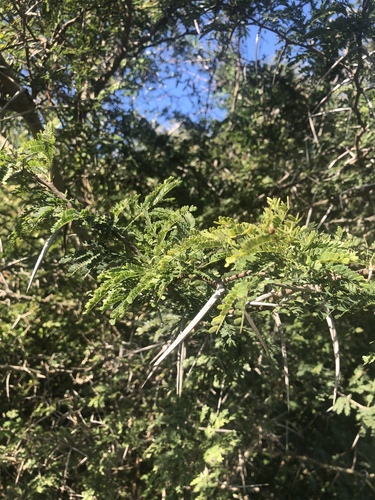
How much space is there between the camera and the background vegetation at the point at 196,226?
2.13 metres

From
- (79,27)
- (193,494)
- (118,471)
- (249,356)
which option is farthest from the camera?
(118,471)

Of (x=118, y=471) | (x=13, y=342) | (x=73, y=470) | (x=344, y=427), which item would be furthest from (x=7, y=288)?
(x=344, y=427)

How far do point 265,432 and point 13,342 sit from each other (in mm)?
1667

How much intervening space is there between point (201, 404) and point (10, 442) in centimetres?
121

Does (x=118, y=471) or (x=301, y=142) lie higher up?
(x=301, y=142)

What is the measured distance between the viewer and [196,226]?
5.96 ft

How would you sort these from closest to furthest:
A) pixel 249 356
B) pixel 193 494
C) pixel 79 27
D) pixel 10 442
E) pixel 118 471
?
1. pixel 249 356
2. pixel 79 27
3. pixel 193 494
4. pixel 10 442
5. pixel 118 471

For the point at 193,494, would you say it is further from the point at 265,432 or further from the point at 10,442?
the point at 10,442

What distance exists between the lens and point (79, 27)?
7.72ft

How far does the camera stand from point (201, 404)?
2.63 metres

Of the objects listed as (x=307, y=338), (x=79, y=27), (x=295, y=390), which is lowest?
(x=295, y=390)

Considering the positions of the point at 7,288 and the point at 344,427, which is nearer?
the point at 7,288

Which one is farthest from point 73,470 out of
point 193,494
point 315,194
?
point 315,194

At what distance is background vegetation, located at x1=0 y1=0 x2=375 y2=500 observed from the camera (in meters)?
A: 2.13
